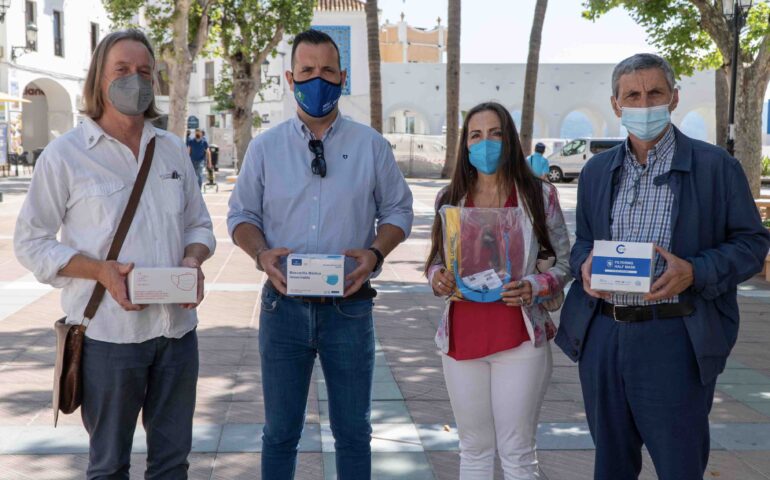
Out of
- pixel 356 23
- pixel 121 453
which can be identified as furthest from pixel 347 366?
pixel 356 23

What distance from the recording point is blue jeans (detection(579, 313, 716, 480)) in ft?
10.5

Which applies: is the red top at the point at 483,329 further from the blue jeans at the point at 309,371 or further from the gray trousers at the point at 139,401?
the gray trousers at the point at 139,401

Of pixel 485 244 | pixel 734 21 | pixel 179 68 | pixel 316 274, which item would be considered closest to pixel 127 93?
pixel 316 274

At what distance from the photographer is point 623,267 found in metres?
3.06

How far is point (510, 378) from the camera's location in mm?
3521

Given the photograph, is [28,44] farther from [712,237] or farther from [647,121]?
[712,237]

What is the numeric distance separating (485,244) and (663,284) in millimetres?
726

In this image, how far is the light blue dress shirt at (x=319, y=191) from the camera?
359 centimetres

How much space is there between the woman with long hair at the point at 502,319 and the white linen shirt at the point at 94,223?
3.48 feet

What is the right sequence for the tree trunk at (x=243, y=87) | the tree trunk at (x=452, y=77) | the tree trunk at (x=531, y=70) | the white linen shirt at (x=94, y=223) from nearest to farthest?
1. the white linen shirt at (x=94, y=223)
2. the tree trunk at (x=531, y=70)
3. the tree trunk at (x=452, y=77)
4. the tree trunk at (x=243, y=87)

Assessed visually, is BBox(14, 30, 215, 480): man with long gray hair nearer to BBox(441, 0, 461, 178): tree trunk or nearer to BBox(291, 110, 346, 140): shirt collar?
BBox(291, 110, 346, 140): shirt collar

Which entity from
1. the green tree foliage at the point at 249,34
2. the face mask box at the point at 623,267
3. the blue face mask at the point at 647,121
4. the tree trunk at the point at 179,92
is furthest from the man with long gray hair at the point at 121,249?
the green tree foliage at the point at 249,34

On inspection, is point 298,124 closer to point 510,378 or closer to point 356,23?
point 510,378

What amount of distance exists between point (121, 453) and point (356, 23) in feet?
170
